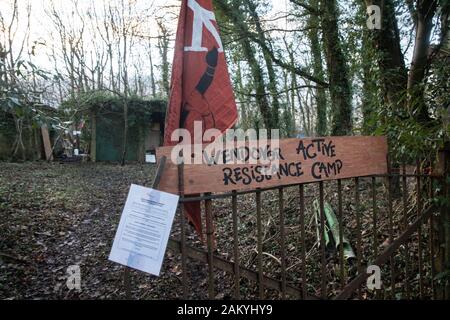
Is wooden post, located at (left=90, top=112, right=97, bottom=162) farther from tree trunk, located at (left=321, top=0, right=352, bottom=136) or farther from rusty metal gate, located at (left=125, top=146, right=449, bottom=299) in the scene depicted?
tree trunk, located at (left=321, top=0, right=352, bottom=136)

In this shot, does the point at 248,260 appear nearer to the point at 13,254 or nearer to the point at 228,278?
the point at 228,278

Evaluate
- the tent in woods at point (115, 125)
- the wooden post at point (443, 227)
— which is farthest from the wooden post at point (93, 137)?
the wooden post at point (443, 227)

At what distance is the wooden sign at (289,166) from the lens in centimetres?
179

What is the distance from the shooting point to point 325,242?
395 cm

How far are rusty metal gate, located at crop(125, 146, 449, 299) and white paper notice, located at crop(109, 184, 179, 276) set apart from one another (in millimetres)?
93

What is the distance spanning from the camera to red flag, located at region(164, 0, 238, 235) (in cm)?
235

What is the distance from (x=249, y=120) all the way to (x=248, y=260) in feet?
29.8

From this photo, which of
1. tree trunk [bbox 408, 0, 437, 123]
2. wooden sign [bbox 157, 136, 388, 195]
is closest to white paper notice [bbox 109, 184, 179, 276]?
wooden sign [bbox 157, 136, 388, 195]

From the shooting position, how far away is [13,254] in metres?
4.23

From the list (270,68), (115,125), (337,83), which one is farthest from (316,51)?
(115,125)

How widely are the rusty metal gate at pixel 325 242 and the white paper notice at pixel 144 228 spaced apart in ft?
→ 0.30

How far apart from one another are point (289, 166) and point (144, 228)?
0.95 metres

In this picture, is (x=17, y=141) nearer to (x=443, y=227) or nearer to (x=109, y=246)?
(x=109, y=246)
